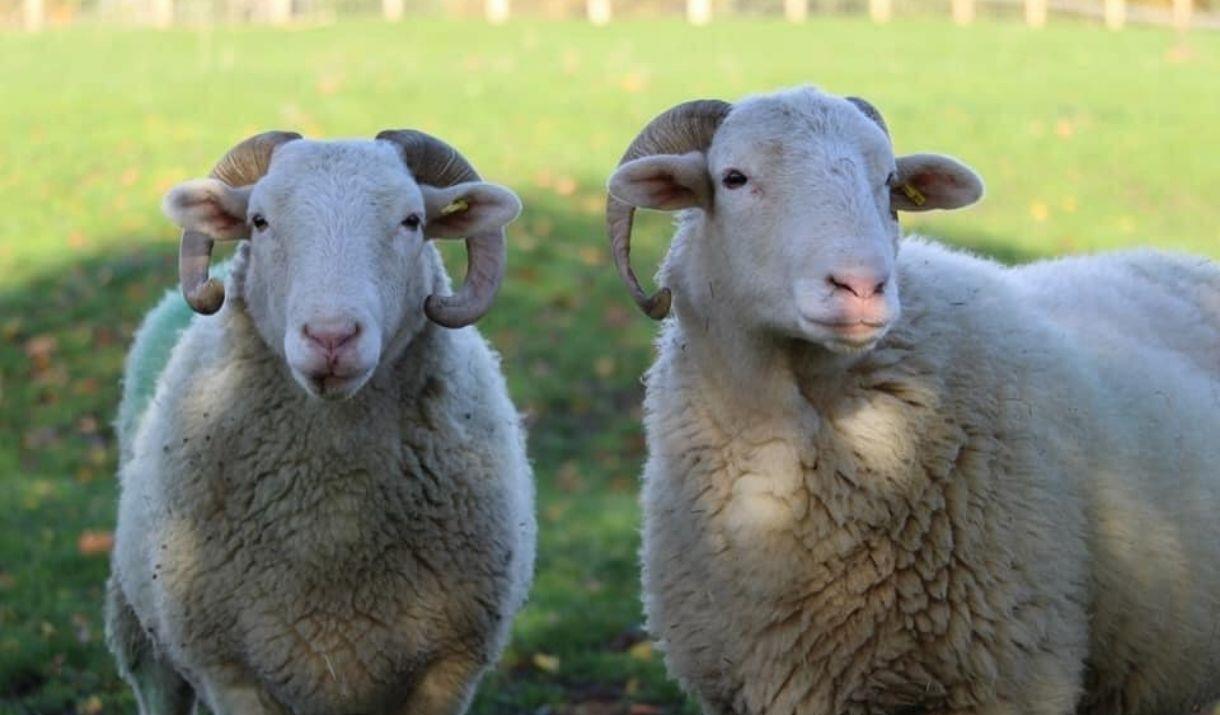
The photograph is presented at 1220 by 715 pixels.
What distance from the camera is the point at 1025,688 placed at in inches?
164

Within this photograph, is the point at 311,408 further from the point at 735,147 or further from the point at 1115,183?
the point at 1115,183

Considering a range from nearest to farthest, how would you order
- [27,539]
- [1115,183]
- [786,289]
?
[786,289]
[27,539]
[1115,183]

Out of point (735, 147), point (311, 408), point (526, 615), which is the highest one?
point (735, 147)

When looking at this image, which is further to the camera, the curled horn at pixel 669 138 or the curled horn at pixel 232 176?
the curled horn at pixel 232 176

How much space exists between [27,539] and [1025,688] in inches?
246

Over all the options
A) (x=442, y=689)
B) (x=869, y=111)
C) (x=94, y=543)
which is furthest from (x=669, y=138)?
(x=94, y=543)

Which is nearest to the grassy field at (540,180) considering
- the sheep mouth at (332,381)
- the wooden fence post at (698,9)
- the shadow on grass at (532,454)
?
the shadow on grass at (532,454)

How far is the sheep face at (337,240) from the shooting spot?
182 inches

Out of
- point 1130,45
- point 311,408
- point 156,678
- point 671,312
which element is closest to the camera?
point 671,312

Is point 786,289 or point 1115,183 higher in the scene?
point 786,289

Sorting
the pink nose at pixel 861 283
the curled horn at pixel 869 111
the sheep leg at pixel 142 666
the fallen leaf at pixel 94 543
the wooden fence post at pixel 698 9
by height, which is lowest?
the wooden fence post at pixel 698 9

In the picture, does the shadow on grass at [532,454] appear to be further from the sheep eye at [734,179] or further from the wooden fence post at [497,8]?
the wooden fence post at [497,8]

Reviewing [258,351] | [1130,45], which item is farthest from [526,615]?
[1130,45]

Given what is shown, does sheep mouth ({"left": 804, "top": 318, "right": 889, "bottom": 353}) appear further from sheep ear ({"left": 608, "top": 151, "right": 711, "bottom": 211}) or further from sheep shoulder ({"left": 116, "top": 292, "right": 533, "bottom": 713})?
sheep shoulder ({"left": 116, "top": 292, "right": 533, "bottom": 713})
